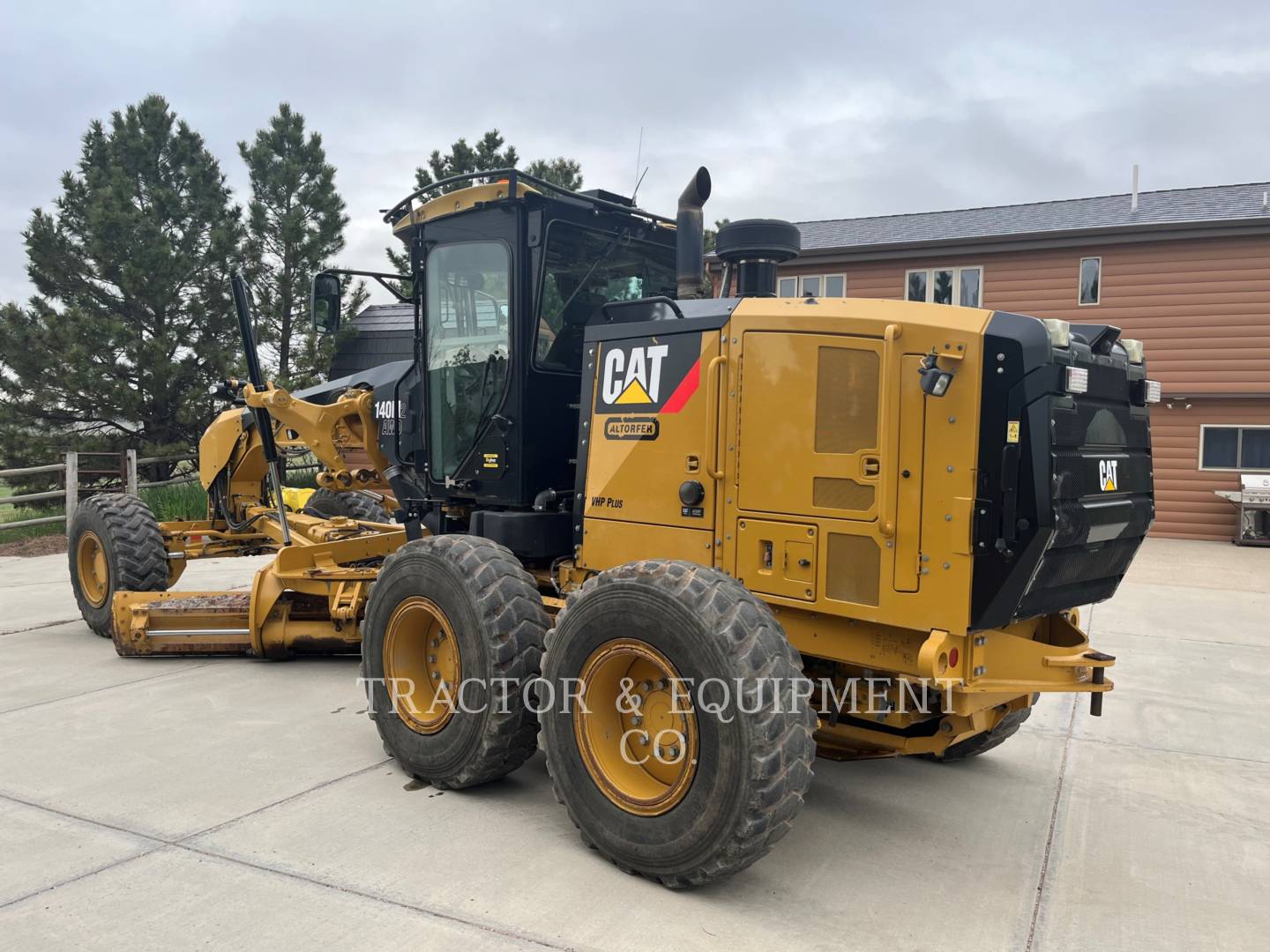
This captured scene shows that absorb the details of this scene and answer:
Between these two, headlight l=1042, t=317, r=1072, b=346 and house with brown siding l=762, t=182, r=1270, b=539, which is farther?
house with brown siding l=762, t=182, r=1270, b=539

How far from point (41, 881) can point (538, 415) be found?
2.95m

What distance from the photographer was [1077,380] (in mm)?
3289

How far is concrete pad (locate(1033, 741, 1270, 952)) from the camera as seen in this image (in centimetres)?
335

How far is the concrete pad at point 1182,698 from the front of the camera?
5578mm

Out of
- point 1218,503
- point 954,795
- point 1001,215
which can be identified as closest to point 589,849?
point 954,795

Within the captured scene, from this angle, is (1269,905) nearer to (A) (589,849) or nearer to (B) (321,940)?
(A) (589,849)

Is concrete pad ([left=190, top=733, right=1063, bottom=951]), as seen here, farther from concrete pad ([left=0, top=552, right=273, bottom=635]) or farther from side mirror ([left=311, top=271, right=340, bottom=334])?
concrete pad ([left=0, top=552, right=273, bottom=635])

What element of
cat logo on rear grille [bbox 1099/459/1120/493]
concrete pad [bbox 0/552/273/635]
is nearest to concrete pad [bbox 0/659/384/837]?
concrete pad [bbox 0/552/273/635]

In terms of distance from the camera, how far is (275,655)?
679cm

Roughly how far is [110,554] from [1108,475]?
23.0 feet

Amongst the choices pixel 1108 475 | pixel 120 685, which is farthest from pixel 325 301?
pixel 1108 475

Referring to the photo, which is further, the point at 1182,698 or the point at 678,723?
the point at 1182,698

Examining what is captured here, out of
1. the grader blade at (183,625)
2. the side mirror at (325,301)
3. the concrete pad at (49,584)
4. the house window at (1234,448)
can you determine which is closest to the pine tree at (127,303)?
the concrete pad at (49,584)

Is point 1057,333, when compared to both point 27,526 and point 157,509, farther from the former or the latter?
point 27,526
